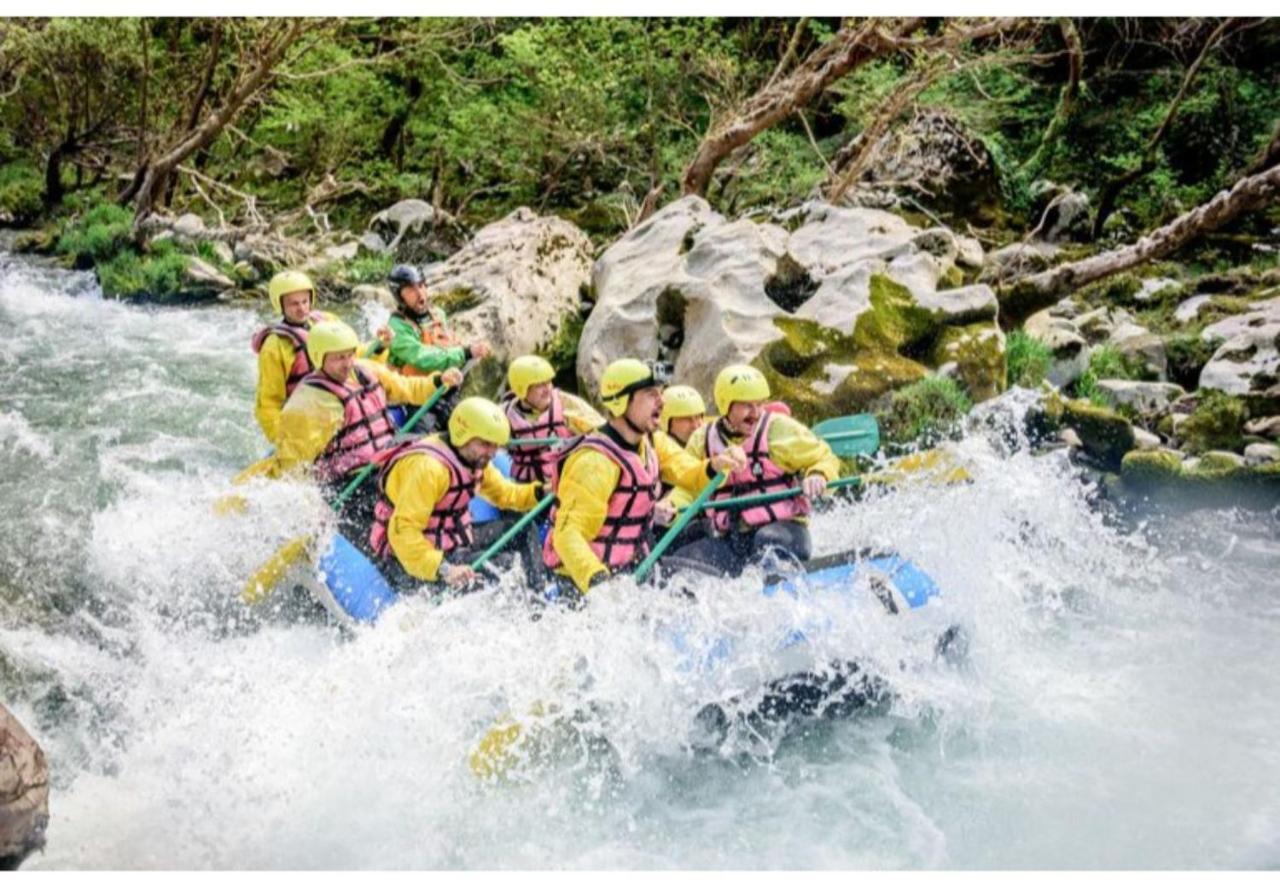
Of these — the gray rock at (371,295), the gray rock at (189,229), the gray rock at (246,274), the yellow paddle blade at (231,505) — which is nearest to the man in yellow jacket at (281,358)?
the yellow paddle blade at (231,505)

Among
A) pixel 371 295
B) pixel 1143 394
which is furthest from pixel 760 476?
pixel 371 295

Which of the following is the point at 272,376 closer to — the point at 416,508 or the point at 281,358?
the point at 281,358

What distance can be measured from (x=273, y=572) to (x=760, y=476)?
1703 mm

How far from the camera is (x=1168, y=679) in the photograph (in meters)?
4.32

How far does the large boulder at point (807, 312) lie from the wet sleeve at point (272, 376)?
1743 mm

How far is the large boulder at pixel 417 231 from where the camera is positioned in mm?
10766

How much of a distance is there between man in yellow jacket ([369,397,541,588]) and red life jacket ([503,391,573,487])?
0.57m

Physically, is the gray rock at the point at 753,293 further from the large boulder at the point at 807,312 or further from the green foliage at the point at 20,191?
the green foliage at the point at 20,191

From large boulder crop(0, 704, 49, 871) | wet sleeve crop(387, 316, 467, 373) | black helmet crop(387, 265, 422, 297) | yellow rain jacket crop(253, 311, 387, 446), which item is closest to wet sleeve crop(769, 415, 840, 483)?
wet sleeve crop(387, 316, 467, 373)

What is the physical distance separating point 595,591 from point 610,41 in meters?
7.88

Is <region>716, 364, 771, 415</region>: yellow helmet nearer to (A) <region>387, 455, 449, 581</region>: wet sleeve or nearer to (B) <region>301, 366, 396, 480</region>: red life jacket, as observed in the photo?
(A) <region>387, 455, 449, 581</region>: wet sleeve

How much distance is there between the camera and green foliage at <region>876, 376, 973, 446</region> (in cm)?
579

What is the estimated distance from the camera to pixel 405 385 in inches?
209

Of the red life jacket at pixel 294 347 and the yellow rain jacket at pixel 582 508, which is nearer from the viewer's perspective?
the yellow rain jacket at pixel 582 508
